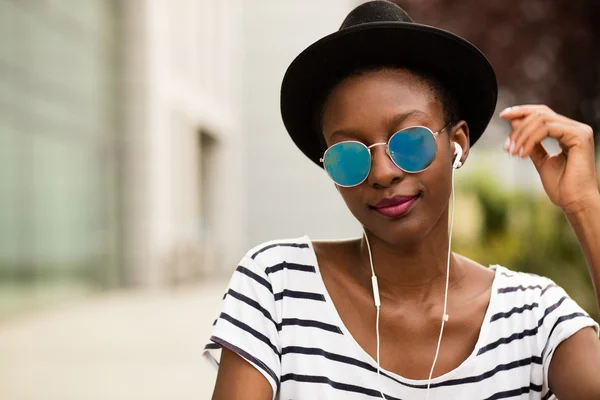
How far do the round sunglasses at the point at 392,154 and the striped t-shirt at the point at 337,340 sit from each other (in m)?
0.33

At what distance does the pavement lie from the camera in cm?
706

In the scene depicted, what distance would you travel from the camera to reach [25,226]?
42.8 ft

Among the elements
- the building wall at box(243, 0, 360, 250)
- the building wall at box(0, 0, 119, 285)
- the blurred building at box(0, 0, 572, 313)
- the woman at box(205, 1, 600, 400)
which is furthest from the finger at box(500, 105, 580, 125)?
the building wall at box(243, 0, 360, 250)

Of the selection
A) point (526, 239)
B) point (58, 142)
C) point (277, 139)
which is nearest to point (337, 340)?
point (526, 239)

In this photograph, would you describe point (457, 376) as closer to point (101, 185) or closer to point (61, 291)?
point (61, 291)

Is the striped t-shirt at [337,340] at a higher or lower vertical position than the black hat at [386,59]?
lower

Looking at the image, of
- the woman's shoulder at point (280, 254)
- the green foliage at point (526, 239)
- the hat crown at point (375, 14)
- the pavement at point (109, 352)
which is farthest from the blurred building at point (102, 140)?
the hat crown at point (375, 14)

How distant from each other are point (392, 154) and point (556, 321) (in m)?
0.60

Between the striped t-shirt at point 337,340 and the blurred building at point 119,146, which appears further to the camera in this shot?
the blurred building at point 119,146

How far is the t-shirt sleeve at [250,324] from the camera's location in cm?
211

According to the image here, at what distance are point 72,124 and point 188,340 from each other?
271 inches

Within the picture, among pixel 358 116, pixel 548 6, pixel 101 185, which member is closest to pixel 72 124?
pixel 101 185

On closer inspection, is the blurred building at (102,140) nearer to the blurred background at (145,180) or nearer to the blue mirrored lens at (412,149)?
the blurred background at (145,180)

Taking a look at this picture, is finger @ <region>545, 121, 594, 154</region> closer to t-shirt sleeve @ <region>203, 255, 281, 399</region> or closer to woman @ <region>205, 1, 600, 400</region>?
woman @ <region>205, 1, 600, 400</region>
